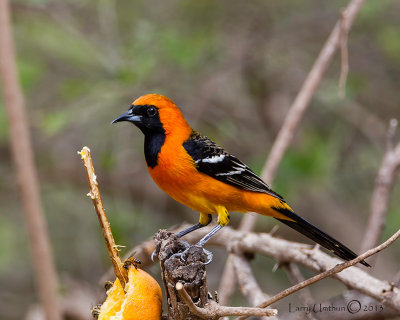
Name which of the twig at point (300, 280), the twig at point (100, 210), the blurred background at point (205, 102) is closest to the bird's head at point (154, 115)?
the twig at point (300, 280)

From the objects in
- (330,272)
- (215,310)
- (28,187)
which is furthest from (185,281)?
(28,187)

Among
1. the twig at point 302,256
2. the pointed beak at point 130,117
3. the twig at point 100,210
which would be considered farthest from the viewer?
the pointed beak at point 130,117

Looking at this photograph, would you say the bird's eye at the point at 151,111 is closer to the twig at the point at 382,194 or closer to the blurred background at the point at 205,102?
the twig at the point at 382,194

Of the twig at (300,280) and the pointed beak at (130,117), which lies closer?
the twig at (300,280)

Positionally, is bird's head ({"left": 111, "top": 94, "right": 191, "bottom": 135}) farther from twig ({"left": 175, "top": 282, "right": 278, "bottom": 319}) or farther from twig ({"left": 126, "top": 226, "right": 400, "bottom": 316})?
twig ({"left": 175, "top": 282, "right": 278, "bottom": 319})

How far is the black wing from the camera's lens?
3482 mm

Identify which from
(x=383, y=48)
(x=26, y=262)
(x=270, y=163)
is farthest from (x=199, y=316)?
(x=26, y=262)

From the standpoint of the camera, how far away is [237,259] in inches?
143

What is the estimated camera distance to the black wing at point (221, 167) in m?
3.48

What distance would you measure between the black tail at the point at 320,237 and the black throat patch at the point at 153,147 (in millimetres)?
815

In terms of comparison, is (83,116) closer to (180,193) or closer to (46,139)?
(46,139)

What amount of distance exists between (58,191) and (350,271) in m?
5.00

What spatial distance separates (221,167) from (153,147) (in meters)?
0.43

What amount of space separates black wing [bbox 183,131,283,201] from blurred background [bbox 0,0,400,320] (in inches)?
65.5
